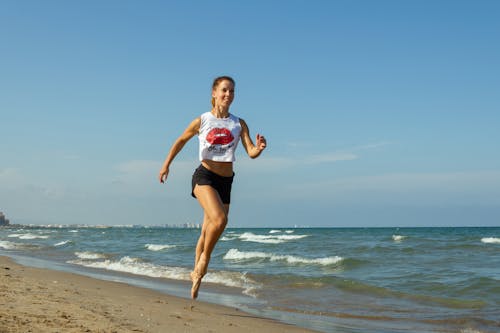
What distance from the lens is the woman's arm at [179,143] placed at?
564 cm

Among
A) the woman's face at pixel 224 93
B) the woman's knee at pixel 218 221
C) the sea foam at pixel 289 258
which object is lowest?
the sea foam at pixel 289 258

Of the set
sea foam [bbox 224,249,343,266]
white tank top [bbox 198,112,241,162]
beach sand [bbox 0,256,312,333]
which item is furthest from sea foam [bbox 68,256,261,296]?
white tank top [bbox 198,112,241,162]

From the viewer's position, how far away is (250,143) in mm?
5609

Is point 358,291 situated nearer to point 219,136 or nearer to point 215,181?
point 215,181

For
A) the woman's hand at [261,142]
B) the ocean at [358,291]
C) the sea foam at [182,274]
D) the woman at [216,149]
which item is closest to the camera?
the woman's hand at [261,142]

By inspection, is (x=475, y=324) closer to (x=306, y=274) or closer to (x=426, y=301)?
(x=426, y=301)

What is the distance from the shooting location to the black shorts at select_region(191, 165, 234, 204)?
5.60 m

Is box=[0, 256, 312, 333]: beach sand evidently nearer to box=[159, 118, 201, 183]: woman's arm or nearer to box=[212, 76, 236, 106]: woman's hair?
box=[159, 118, 201, 183]: woman's arm

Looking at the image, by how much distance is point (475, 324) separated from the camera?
23.8 ft

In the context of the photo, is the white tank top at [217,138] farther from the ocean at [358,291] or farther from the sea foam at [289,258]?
the sea foam at [289,258]

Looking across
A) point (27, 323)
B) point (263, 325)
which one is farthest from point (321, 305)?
point (27, 323)

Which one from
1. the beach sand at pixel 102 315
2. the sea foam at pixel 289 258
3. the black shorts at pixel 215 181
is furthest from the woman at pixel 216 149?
the sea foam at pixel 289 258

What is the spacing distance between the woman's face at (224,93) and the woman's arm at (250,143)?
0.93ft

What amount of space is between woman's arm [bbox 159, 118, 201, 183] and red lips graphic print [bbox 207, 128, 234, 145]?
7.3 inches
